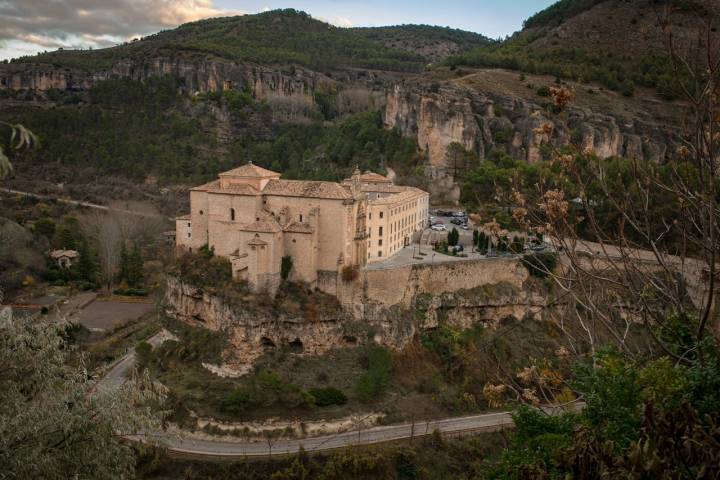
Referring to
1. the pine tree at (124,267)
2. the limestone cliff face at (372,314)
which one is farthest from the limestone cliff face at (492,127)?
the pine tree at (124,267)

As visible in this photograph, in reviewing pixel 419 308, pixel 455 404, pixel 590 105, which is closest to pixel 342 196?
pixel 419 308

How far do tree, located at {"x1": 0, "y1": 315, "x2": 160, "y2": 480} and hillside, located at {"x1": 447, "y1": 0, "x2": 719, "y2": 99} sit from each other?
5455cm

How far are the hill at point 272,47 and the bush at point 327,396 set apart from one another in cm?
6687

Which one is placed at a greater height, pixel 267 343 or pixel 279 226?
pixel 279 226

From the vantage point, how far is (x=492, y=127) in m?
50.9

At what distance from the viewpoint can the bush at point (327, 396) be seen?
26344 mm

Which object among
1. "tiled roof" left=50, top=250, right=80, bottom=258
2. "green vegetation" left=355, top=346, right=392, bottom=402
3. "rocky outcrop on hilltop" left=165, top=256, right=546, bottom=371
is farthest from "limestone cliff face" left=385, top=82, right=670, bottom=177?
"tiled roof" left=50, top=250, right=80, bottom=258

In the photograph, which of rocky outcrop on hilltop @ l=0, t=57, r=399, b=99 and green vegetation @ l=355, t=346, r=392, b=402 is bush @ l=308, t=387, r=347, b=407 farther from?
rocky outcrop on hilltop @ l=0, t=57, r=399, b=99

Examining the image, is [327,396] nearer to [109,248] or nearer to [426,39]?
[109,248]

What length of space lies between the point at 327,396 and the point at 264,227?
7514 mm

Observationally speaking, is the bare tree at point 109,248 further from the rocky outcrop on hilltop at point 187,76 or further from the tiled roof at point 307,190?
the rocky outcrop on hilltop at point 187,76

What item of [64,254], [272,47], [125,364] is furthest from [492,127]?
[272,47]

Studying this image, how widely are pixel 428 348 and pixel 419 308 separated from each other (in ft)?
6.37

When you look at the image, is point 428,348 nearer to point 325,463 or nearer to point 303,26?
point 325,463
